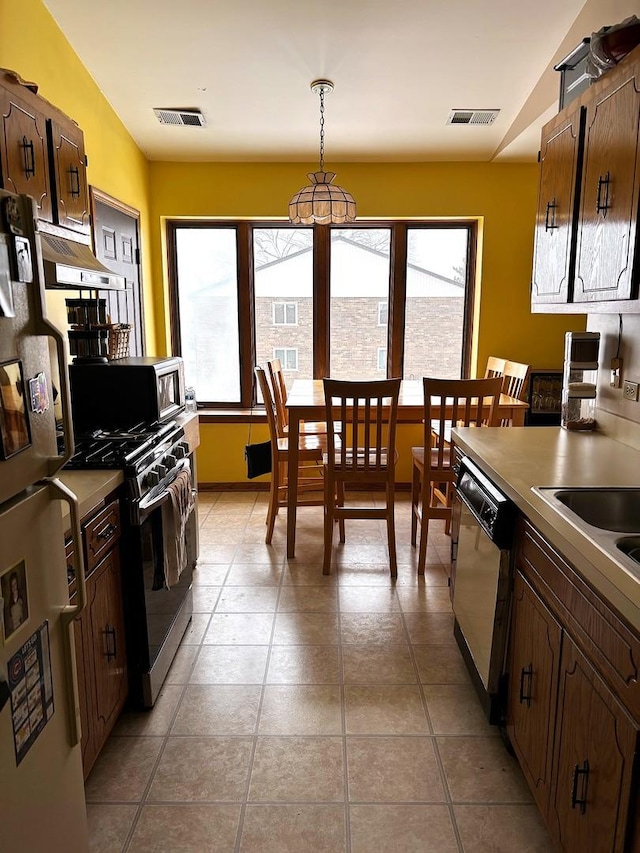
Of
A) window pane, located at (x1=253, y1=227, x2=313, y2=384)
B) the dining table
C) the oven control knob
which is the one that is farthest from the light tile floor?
window pane, located at (x1=253, y1=227, x2=313, y2=384)

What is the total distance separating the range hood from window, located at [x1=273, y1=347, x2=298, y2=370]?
2.36 metres

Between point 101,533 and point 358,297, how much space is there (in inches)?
134

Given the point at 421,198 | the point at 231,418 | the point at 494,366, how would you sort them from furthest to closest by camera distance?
the point at 231,418, the point at 421,198, the point at 494,366

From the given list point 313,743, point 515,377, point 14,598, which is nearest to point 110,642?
point 313,743

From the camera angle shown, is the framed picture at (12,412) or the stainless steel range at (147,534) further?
the stainless steel range at (147,534)

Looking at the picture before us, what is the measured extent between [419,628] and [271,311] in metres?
2.93

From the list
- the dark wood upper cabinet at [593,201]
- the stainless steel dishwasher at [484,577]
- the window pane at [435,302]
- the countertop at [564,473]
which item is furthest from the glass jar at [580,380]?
the window pane at [435,302]

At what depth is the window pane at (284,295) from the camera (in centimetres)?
461

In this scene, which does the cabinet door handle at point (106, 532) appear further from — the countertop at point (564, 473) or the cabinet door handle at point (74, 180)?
the cabinet door handle at point (74, 180)

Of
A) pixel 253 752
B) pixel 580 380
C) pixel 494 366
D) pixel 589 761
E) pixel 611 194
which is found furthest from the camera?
pixel 494 366

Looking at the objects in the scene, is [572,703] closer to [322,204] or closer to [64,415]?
[64,415]

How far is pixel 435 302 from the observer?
466 cm

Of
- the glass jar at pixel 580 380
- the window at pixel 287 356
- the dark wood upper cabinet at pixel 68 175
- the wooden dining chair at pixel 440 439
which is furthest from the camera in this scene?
Answer: the window at pixel 287 356

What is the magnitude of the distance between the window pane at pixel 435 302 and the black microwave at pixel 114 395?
2805 millimetres
